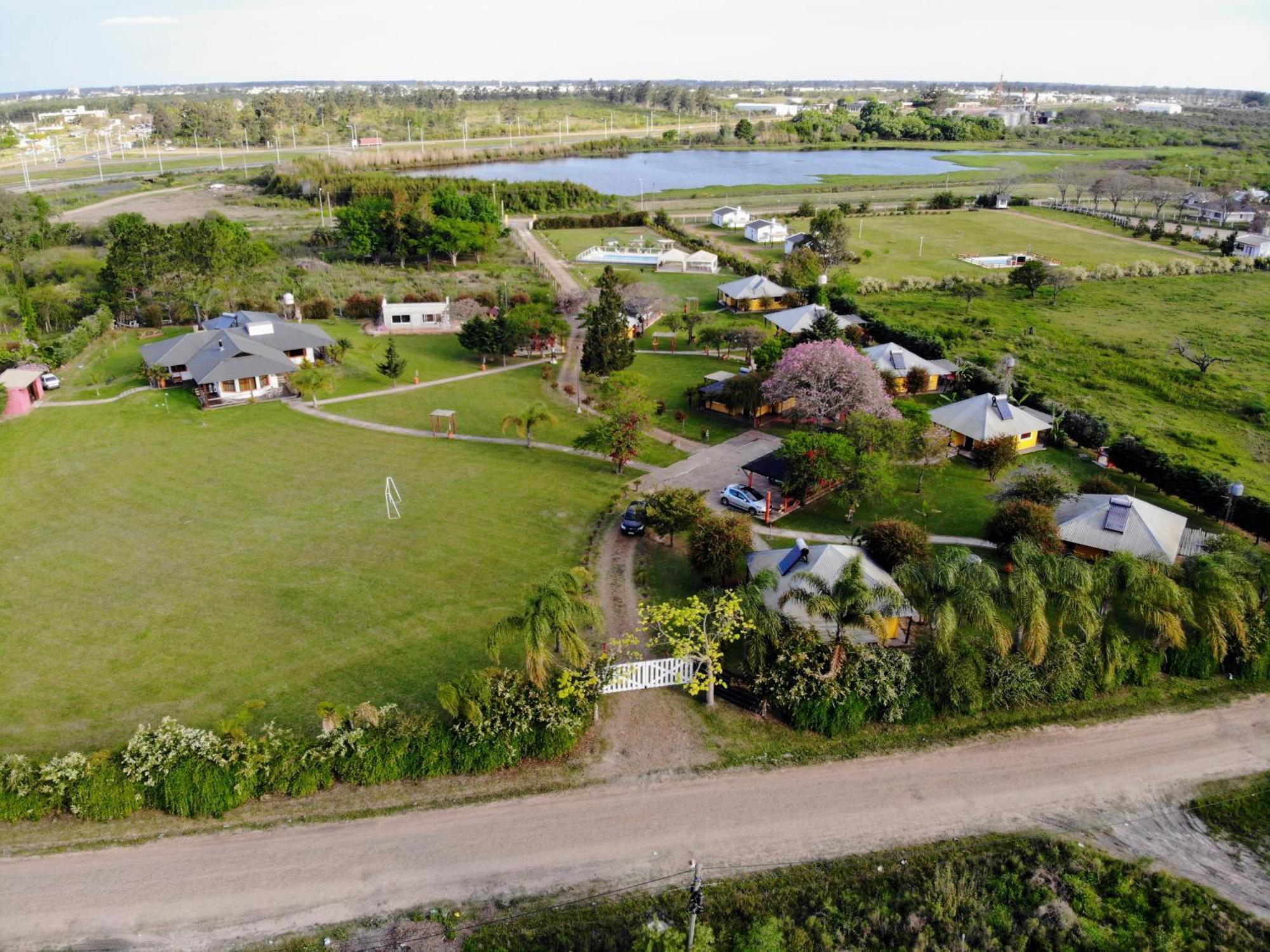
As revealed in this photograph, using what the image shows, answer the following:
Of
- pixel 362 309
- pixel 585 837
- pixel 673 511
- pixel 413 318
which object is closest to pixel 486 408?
pixel 413 318

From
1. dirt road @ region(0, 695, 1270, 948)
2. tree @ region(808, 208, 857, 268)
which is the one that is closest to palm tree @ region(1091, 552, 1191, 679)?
dirt road @ region(0, 695, 1270, 948)

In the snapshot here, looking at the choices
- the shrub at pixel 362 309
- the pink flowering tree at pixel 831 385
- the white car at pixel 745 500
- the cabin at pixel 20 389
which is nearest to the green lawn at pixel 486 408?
the white car at pixel 745 500

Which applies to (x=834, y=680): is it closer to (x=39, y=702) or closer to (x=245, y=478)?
(x=39, y=702)

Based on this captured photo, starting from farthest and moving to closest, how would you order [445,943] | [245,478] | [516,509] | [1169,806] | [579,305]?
1. [579,305]
2. [245,478]
3. [516,509]
4. [1169,806]
5. [445,943]

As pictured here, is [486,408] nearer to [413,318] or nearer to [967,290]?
[413,318]

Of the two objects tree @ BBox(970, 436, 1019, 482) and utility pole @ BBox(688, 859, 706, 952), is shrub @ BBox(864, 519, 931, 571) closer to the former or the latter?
tree @ BBox(970, 436, 1019, 482)

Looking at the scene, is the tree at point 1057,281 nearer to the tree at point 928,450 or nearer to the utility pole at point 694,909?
the tree at point 928,450

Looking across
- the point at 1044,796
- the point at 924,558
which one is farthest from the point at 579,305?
the point at 1044,796
